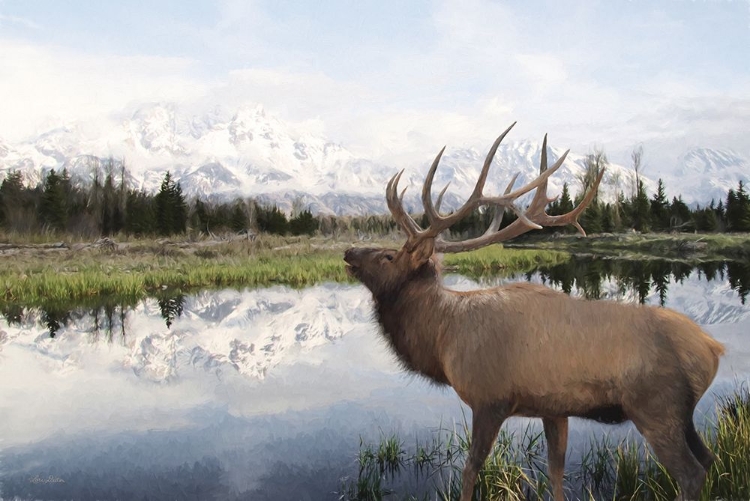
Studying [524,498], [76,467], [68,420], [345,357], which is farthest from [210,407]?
[524,498]

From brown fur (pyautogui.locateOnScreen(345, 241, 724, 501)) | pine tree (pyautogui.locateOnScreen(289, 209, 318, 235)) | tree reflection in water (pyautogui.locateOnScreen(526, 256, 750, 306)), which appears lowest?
tree reflection in water (pyautogui.locateOnScreen(526, 256, 750, 306))

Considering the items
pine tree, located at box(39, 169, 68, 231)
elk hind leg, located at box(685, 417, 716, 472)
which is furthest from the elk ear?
pine tree, located at box(39, 169, 68, 231)

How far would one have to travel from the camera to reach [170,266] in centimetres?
2031

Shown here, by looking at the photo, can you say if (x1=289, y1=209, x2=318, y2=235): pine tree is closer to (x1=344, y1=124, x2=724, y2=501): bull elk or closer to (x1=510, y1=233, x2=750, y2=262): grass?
(x1=510, y1=233, x2=750, y2=262): grass

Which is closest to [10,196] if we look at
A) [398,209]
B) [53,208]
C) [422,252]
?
[53,208]

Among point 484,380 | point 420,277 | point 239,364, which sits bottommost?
point 239,364

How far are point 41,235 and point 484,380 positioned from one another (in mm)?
25777

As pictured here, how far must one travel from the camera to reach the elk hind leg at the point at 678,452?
3332 millimetres

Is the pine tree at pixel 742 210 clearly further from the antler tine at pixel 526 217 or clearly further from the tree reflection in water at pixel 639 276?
the antler tine at pixel 526 217

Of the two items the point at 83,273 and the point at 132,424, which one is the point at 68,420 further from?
the point at 83,273

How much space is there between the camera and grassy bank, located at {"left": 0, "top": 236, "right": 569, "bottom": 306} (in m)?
15.7

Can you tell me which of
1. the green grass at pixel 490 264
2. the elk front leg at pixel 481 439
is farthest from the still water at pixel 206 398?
the green grass at pixel 490 264

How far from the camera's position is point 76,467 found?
5633 millimetres

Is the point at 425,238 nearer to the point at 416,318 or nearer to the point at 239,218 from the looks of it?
the point at 416,318
